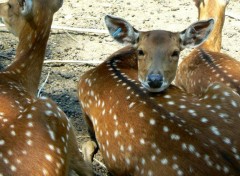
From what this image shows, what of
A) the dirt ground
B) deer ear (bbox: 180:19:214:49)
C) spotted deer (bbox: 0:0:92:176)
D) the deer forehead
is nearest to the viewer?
spotted deer (bbox: 0:0:92:176)

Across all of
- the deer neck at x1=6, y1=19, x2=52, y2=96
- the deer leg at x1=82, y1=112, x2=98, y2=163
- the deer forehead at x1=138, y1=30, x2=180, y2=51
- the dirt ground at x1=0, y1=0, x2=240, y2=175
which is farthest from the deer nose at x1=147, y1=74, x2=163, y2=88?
the deer neck at x1=6, y1=19, x2=52, y2=96

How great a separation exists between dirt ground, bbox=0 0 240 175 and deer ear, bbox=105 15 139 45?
33.2 inches

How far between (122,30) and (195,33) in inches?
24.0

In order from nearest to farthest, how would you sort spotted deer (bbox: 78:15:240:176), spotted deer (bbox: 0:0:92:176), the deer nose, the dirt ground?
spotted deer (bbox: 0:0:92:176) < spotted deer (bbox: 78:15:240:176) < the deer nose < the dirt ground

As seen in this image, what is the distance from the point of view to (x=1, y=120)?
3232mm

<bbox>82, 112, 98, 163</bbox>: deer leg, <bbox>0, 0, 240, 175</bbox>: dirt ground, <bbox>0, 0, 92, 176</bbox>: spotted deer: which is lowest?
<bbox>82, 112, 98, 163</bbox>: deer leg

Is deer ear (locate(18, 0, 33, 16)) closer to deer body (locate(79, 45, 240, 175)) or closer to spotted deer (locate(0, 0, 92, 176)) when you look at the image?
spotted deer (locate(0, 0, 92, 176))

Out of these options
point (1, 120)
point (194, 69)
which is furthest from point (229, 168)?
point (194, 69)

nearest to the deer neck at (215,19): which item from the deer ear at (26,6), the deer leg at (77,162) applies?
the deer ear at (26,6)

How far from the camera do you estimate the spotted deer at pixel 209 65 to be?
4305 mm

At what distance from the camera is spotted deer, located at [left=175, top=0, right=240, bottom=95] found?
4.30 metres

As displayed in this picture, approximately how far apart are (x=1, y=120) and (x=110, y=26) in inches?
58.9

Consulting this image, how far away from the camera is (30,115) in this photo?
3344mm

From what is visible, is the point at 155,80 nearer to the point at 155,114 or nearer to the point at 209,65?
the point at 155,114
